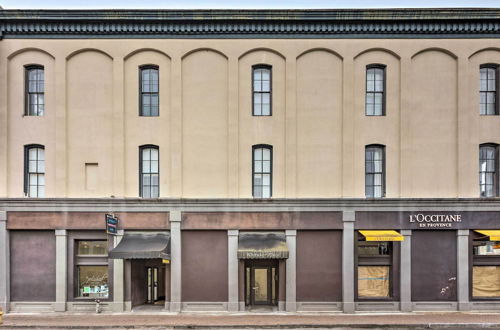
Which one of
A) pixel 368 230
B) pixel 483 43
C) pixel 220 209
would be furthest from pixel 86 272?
pixel 483 43

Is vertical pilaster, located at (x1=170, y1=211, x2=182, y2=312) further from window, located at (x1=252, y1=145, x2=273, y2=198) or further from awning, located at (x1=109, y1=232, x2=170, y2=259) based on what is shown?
window, located at (x1=252, y1=145, x2=273, y2=198)

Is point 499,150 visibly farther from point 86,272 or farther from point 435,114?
point 86,272

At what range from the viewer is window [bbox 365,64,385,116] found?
724 inches

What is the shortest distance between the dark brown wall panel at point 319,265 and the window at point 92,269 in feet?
26.4

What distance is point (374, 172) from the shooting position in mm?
18219

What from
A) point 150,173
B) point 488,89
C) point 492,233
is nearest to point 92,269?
point 150,173

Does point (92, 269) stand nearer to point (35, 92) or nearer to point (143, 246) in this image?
point (143, 246)

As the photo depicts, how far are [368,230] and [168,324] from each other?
8636mm

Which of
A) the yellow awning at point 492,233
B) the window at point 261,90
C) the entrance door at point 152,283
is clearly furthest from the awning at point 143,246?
the yellow awning at point 492,233

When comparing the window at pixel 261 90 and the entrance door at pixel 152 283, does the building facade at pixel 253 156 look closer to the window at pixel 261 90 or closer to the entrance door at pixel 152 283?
the window at pixel 261 90

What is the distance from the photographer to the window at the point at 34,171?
18188 millimetres

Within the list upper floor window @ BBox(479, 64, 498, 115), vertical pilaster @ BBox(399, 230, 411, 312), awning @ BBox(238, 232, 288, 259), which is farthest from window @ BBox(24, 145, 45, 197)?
upper floor window @ BBox(479, 64, 498, 115)

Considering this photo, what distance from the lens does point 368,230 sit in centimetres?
1784

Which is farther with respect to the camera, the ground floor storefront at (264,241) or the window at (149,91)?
the window at (149,91)
